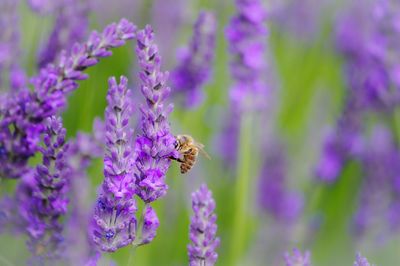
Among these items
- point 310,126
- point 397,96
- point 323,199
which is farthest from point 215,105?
point 397,96

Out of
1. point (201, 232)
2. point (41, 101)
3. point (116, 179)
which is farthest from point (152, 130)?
point (41, 101)

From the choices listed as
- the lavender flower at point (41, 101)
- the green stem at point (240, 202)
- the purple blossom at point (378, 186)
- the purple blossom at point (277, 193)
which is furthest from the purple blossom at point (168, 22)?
the lavender flower at point (41, 101)

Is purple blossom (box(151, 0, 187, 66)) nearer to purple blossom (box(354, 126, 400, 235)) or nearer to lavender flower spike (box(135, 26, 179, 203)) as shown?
purple blossom (box(354, 126, 400, 235))

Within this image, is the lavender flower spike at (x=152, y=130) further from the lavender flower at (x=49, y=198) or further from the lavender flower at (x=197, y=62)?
the lavender flower at (x=197, y=62)

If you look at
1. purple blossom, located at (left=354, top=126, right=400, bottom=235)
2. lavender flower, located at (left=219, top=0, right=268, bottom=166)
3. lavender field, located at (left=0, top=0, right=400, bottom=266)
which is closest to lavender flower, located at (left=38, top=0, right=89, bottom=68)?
lavender field, located at (left=0, top=0, right=400, bottom=266)

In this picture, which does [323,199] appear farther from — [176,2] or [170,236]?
[176,2]

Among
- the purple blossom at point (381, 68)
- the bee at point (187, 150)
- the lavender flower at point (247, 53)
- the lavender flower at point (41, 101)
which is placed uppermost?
the purple blossom at point (381, 68)

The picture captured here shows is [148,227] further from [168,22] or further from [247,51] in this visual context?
[168,22]
